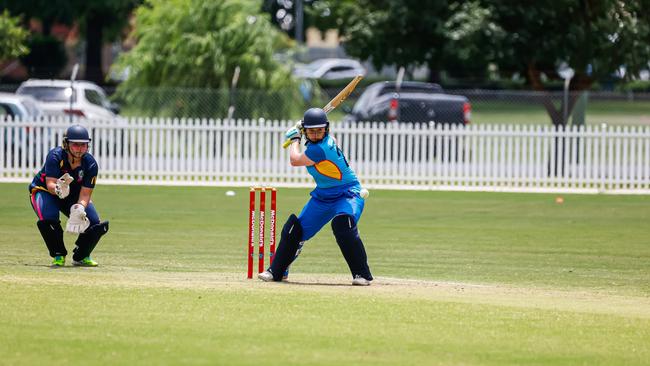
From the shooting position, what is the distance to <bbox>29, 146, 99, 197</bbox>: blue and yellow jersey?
13.4 m

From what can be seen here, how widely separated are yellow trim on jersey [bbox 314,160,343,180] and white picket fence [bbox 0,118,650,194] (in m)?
14.3

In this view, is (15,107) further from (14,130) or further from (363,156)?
(363,156)

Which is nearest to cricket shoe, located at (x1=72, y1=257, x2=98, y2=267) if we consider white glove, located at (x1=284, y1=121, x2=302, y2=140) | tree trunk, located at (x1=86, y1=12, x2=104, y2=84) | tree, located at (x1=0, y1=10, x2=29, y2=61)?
white glove, located at (x1=284, y1=121, x2=302, y2=140)

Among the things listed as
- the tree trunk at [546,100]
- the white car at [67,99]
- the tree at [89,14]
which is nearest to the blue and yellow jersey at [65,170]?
the tree trunk at [546,100]

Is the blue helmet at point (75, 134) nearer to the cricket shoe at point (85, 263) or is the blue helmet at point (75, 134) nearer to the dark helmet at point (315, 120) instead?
the cricket shoe at point (85, 263)

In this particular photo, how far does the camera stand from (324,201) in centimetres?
1249

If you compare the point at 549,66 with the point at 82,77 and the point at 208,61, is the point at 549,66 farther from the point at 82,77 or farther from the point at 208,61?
the point at 82,77

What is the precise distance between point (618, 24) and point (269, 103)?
332 inches

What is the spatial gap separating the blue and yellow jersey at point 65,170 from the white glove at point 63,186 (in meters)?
0.13

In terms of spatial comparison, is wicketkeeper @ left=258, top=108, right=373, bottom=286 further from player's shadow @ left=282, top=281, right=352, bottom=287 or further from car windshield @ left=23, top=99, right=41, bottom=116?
car windshield @ left=23, top=99, right=41, bottom=116

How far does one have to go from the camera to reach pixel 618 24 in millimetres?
28219

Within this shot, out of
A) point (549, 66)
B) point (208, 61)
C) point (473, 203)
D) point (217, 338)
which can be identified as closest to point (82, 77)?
point (208, 61)

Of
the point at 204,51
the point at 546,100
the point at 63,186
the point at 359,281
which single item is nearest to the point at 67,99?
the point at 204,51

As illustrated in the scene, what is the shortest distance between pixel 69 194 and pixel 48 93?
21.8m
